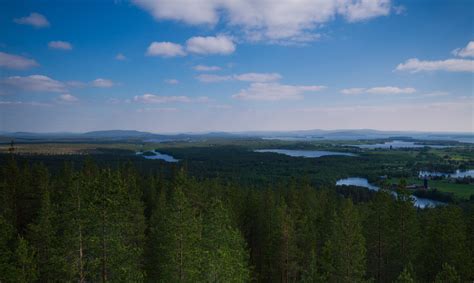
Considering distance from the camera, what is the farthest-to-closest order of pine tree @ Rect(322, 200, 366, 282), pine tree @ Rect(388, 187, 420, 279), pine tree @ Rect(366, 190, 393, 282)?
pine tree @ Rect(366, 190, 393, 282)
pine tree @ Rect(388, 187, 420, 279)
pine tree @ Rect(322, 200, 366, 282)

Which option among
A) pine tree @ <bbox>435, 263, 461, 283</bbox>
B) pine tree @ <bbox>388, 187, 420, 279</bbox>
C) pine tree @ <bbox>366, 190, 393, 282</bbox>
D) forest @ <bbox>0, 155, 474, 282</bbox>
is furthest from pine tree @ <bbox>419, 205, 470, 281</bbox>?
pine tree @ <bbox>435, 263, 461, 283</bbox>

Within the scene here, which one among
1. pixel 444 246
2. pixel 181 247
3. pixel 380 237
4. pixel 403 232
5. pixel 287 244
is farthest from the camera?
pixel 287 244

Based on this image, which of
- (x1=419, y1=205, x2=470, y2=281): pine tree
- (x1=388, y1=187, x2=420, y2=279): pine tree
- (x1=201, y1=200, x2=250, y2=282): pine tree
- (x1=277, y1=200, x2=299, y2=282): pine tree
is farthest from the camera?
(x1=277, y1=200, x2=299, y2=282): pine tree

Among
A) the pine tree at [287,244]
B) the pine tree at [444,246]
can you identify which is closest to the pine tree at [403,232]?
the pine tree at [444,246]

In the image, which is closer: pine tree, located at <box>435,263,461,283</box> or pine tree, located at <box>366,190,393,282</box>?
pine tree, located at <box>435,263,461,283</box>

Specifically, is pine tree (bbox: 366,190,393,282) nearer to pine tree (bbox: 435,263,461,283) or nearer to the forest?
the forest

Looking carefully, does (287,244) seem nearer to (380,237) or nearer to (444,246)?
(380,237)

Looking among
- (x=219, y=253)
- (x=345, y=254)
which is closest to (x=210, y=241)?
(x=219, y=253)

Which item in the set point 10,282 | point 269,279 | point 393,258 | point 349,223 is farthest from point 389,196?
point 10,282

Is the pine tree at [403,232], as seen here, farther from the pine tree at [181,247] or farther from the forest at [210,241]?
the pine tree at [181,247]
